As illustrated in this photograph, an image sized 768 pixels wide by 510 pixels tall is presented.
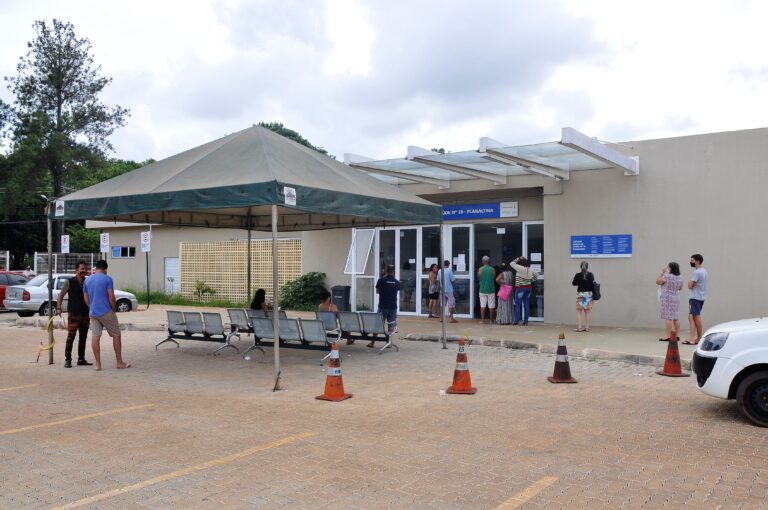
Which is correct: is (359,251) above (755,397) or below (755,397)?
above

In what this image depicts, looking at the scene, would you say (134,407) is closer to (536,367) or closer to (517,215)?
(536,367)

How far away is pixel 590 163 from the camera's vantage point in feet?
54.9

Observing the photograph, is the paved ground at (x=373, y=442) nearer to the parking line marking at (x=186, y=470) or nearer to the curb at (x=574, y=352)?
the parking line marking at (x=186, y=470)

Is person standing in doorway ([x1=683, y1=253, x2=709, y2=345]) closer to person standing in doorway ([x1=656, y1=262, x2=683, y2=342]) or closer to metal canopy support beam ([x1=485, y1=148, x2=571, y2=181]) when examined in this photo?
person standing in doorway ([x1=656, y1=262, x2=683, y2=342])

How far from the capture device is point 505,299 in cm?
1739

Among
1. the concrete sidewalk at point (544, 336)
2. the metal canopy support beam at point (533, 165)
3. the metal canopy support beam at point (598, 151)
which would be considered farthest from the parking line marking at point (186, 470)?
the metal canopy support beam at point (533, 165)

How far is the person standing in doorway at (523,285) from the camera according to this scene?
17016 millimetres

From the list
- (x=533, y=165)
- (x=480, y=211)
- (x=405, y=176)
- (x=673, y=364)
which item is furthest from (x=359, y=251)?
(x=673, y=364)

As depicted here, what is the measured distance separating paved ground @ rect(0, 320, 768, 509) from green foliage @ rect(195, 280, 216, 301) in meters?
15.7

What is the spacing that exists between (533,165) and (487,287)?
337 centimetres

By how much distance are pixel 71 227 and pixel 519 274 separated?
45.6 meters

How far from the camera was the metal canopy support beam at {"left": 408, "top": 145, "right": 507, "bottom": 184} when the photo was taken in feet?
52.3

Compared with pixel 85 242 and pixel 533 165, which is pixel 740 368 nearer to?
pixel 533 165

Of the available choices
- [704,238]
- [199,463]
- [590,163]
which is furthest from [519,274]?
[199,463]
